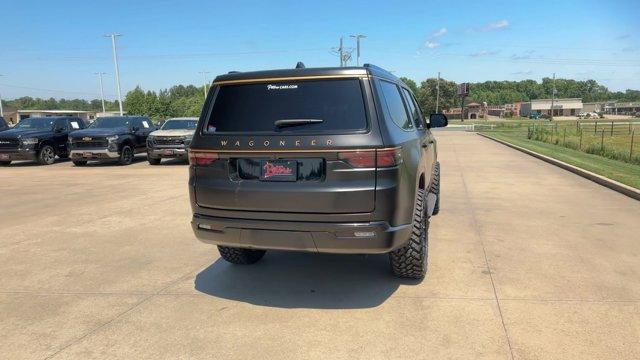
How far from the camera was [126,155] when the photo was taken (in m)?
15.8

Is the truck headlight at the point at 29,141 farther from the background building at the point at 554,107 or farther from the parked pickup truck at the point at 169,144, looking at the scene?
the background building at the point at 554,107

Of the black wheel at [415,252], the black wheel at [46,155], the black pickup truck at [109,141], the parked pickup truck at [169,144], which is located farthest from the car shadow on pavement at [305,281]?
the black wheel at [46,155]

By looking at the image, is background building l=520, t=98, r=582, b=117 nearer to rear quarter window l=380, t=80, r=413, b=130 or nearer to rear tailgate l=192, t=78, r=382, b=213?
rear quarter window l=380, t=80, r=413, b=130

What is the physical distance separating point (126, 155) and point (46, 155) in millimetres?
3006

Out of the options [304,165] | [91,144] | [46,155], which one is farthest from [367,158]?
[46,155]

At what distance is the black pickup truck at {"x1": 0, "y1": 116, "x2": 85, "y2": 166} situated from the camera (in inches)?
612

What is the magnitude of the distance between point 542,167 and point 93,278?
12.2m

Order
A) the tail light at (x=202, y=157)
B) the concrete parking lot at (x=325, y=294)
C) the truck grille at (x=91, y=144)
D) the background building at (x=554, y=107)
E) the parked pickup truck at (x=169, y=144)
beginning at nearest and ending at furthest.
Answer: the concrete parking lot at (x=325, y=294) → the tail light at (x=202, y=157) → the parked pickup truck at (x=169, y=144) → the truck grille at (x=91, y=144) → the background building at (x=554, y=107)

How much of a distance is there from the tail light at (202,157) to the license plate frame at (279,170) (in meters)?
0.44

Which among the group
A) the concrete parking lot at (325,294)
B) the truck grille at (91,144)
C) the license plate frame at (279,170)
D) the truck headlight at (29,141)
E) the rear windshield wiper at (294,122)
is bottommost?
the concrete parking lot at (325,294)

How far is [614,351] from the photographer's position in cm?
308

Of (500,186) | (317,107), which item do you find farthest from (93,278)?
(500,186)

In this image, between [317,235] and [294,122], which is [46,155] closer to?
[294,122]

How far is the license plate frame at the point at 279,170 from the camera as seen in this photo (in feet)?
11.6
